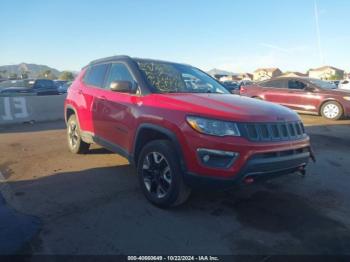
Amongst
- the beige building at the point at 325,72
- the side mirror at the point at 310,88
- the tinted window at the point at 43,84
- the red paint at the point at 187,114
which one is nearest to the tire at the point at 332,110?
the side mirror at the point at 310,88

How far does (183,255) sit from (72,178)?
2693mm

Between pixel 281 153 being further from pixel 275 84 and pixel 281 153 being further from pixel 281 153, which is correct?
pixel 275 84

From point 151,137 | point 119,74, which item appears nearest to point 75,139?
point 119,74

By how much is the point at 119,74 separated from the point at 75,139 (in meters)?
2.21

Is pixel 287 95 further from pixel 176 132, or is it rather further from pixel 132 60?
pixel 176 132

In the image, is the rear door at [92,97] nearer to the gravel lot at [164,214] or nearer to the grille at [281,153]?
the gravel lot at [164,214]

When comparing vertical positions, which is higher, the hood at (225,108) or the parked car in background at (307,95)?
the hood at (225,108)

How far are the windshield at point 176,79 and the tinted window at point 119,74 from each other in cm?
21

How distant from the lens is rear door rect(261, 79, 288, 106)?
12557 mm

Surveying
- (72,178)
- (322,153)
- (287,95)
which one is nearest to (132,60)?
(72,178)

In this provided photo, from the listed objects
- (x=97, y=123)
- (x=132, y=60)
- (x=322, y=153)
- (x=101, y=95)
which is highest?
(x=132, y=60)

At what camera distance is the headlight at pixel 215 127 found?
131 inches

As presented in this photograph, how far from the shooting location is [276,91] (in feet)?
42.0

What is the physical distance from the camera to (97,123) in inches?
205
